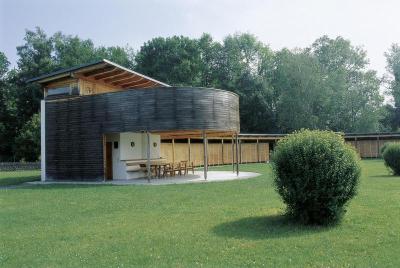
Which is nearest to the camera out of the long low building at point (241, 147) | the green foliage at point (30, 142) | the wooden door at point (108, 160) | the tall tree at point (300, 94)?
the wooden door at point (108, 160)

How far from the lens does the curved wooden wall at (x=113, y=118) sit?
1955cm

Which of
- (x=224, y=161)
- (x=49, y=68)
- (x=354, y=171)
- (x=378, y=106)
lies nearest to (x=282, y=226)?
(x=354, y=171)

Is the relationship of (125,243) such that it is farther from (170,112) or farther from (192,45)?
(192,45)

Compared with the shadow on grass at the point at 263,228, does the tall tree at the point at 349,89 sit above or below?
above

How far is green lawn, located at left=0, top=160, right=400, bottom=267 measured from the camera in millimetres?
6248

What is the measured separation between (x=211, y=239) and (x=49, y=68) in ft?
→ 153

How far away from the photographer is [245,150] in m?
39.6

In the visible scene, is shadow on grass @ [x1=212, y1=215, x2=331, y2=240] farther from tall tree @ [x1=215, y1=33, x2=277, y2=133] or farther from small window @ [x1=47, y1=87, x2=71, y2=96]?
tall tree @ [x1=215, y1=33, x2=277, y2=133]

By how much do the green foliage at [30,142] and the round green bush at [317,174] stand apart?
35576 millimetres

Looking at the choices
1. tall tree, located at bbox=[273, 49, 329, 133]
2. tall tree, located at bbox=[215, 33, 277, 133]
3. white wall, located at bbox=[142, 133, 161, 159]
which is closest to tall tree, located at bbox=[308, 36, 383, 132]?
tall tree, located at bbox=[273, 49, 329, 133]

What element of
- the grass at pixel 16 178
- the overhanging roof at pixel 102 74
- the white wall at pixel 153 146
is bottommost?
the grass at pixel 16 178

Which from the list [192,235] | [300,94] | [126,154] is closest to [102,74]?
[126,154]

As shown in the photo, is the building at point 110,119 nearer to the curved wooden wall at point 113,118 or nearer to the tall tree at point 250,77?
the curved wooden wall at point 113,118

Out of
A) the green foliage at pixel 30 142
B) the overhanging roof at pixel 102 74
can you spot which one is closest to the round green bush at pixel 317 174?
the overhanging roof at pixel 102 74
